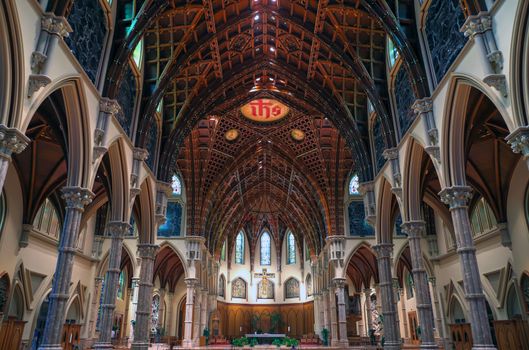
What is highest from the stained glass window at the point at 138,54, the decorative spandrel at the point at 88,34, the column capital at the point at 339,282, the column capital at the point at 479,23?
the stained glass window at the point at 138,54

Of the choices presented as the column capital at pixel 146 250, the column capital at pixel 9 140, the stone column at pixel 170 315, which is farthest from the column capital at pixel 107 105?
the stone column at pixel 170 315

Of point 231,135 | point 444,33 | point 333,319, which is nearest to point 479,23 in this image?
point 444,33

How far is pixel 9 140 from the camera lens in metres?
9.41

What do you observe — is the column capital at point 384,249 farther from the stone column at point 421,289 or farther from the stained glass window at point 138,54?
the stained glass window at point 138,54

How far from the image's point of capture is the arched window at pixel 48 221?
71.8ft

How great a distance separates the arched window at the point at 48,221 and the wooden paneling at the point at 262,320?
26622mm

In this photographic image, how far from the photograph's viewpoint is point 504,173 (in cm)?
1880

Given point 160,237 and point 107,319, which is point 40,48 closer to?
point 107,319

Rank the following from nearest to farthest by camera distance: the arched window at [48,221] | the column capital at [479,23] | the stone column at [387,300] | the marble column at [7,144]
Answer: the marble column at [7,144], the column capital at [479,23], the stone column at [387,300], the arched window at [48,221]

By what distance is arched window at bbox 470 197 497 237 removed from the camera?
2122cm

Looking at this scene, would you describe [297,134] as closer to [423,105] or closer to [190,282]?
[190,282]

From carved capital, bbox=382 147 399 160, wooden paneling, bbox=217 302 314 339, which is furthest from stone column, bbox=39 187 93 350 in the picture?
wooden paneling, bbox=217 302 314 339

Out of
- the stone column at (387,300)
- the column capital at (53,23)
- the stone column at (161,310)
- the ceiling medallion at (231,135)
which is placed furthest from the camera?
the stone column at (161,310)

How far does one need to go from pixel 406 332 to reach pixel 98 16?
104ft
